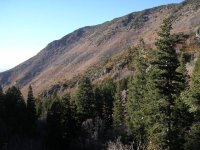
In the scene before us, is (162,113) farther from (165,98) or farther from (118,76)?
(118,76)

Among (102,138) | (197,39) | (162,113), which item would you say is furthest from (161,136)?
(197,39)

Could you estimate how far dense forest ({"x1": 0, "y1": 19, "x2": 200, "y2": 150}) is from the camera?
30.7 m

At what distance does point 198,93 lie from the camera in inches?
1224

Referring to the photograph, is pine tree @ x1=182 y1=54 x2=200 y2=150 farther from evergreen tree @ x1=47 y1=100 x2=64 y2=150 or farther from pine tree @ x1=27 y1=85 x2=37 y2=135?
pine tree @ x1=27 y1=85 x2=37 y2=135

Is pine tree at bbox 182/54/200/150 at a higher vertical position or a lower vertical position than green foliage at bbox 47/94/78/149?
higher

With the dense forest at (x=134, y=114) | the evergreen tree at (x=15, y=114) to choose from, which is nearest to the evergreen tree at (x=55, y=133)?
the dense forest at (x=134, y=114)

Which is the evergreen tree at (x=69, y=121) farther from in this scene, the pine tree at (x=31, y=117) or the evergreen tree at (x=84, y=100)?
the pine tree at (x=31, y=117)

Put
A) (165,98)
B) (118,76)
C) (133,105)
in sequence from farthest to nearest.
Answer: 1. (118,76)
2. (133,105)
3. (165,98)

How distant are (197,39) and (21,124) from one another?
10142 centimetres

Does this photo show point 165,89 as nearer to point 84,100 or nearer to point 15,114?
point 84,100

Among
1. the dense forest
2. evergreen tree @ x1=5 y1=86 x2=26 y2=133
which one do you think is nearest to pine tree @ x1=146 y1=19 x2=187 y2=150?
the dense forest

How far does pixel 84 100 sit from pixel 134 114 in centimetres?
1661

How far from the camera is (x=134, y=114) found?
51.0 meters

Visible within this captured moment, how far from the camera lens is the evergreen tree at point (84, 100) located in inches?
2598
